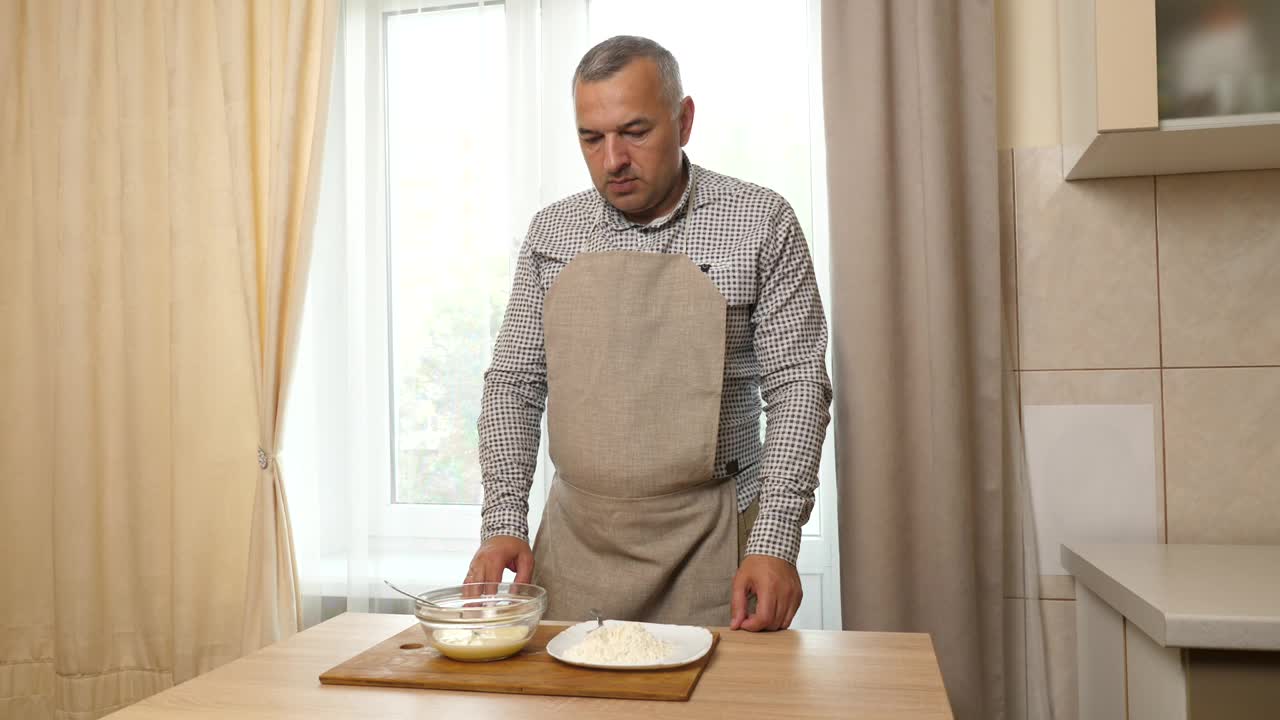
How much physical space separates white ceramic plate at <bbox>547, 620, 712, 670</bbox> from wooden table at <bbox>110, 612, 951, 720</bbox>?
1.0 inches

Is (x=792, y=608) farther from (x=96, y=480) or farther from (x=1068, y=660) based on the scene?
(x=96, y=480)

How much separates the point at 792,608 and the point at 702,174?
2.51ft

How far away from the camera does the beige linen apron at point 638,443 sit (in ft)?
5.12

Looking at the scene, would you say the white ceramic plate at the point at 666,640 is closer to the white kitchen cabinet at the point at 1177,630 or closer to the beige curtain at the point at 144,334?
the white kitchen cabinet at the point at 1177,630

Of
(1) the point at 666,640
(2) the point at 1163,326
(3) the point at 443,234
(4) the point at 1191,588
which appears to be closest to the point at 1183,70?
(2) the point at 1163,326

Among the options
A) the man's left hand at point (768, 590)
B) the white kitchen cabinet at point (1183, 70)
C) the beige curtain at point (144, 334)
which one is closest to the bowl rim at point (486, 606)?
the man's left hand at point (768, 590)

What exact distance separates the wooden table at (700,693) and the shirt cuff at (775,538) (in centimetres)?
29

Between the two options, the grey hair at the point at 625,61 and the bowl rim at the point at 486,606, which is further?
the grey hair at the point at 625,61

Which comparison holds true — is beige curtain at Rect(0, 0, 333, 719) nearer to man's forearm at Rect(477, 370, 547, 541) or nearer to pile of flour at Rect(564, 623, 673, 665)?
man's forearm at Rect(477, 370, 547, 541)

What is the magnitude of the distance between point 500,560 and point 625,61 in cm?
81

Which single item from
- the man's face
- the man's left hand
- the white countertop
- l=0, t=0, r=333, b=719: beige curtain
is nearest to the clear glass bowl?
the man's left hand

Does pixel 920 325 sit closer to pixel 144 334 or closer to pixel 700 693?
pixel 700 693

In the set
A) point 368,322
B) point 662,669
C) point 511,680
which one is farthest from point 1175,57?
point 368,322

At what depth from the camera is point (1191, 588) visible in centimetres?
149
